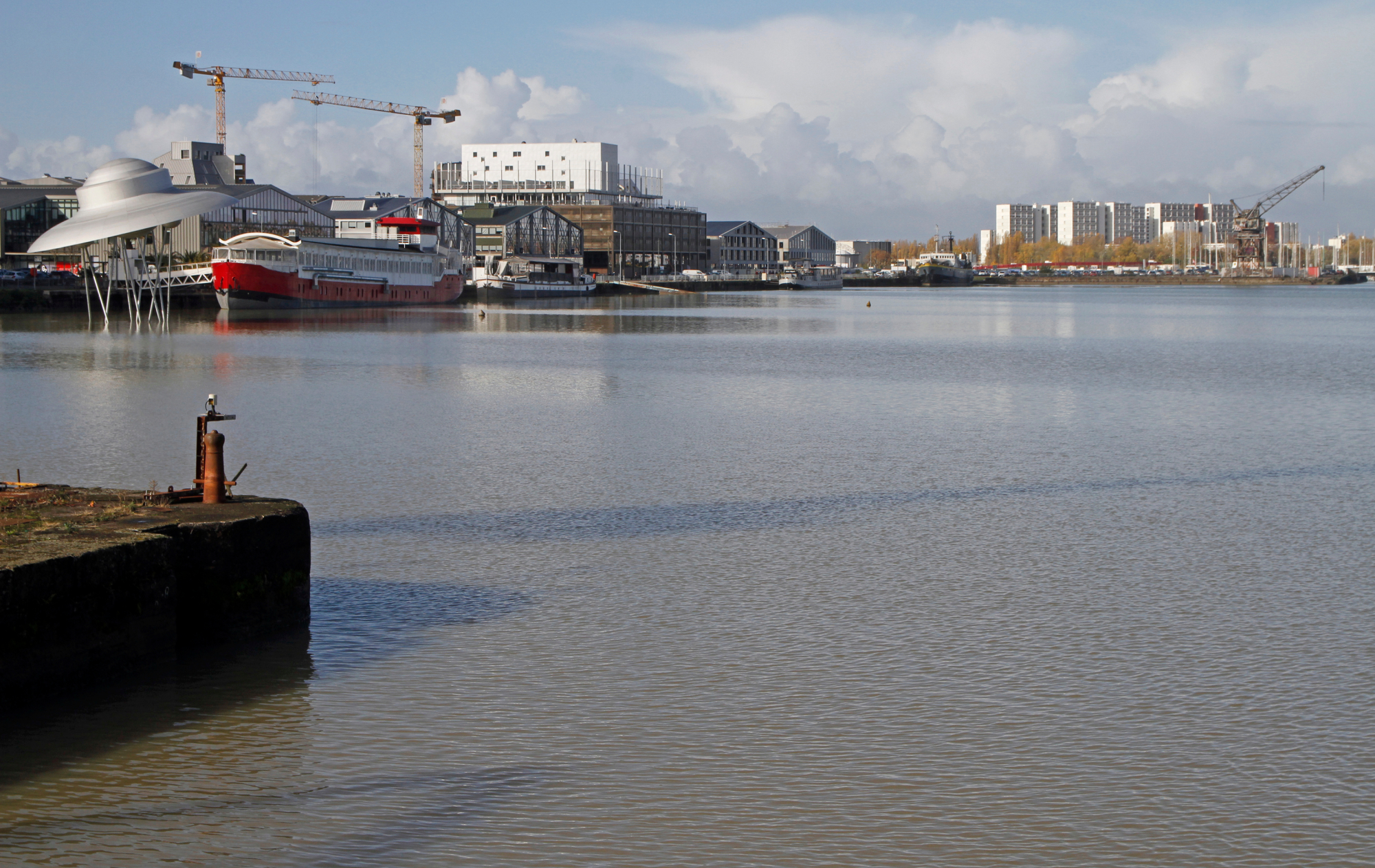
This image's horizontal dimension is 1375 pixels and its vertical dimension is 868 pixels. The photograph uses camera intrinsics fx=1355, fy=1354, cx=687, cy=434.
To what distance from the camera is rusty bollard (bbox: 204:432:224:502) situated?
9523mm

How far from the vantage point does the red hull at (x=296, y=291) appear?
76.5m

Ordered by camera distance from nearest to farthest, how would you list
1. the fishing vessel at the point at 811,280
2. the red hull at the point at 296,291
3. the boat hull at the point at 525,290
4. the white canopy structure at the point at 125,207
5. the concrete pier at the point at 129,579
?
the concrete pier at the point at 129,579, the white canopy structure at the point at 125,207, the red hull at the point at 296,291, the boat hull at the point at 525,290, the fishing vessel at the point at 811,280

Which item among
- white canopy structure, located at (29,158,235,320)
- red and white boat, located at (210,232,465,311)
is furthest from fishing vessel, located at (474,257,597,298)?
white canopy structure, located at (29,158,235,320)

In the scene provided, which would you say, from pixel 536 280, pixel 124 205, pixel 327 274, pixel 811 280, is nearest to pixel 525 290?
pixel 536 280

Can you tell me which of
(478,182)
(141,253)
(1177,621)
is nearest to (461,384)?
(1177,621)

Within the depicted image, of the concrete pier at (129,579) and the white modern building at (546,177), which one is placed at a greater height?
the white modern building at (546,177)

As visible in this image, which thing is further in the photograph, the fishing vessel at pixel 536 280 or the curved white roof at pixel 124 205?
the fishing vessel at pixel 536 280

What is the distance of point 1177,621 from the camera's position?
9.98 m

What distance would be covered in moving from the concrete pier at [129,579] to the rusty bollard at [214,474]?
9cm

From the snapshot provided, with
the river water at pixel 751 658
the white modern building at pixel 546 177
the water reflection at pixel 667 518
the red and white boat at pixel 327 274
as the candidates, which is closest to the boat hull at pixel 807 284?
the white modern building at pixel 546 177

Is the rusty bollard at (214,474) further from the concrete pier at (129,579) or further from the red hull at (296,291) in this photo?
the red hull at (296,291)

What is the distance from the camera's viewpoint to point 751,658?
9.03m

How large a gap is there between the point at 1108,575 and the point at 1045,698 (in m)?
3.71

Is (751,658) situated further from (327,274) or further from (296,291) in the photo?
(327,274)
